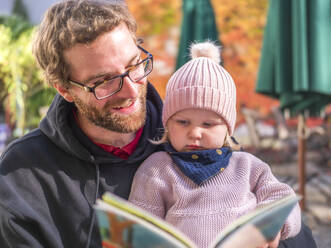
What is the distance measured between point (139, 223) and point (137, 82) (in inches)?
33.7

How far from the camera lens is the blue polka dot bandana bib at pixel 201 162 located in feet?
5.67

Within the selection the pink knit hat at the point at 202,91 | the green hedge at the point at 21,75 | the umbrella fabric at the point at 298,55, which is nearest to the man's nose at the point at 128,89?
the pink knit hat at the point at 202,91

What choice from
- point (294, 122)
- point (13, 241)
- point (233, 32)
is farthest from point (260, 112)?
point (13, 241)

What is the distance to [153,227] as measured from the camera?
1.12 meters

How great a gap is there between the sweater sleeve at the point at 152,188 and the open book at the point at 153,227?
503mm

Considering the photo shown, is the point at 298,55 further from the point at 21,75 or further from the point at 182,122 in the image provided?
the point at 21,75

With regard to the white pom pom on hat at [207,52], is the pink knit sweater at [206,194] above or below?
below

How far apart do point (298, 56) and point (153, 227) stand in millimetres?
2911

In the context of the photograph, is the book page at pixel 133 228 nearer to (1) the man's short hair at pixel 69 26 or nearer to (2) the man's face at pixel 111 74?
(2) the man's face at pixel 111 74

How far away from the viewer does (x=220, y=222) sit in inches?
63.1

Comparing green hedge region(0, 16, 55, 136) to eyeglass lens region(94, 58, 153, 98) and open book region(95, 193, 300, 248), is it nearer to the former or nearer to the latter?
eyeglass lens region(94, 58, 153, 98)

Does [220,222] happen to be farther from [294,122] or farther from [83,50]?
[294,122]

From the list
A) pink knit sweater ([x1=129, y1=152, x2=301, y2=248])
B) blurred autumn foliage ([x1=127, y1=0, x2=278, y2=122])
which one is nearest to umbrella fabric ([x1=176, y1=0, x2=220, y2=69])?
blurred autumn foliage ([x1=127, y1=0, x2=278, y2=122])

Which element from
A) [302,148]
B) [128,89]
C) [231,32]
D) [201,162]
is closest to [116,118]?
[128,89]
